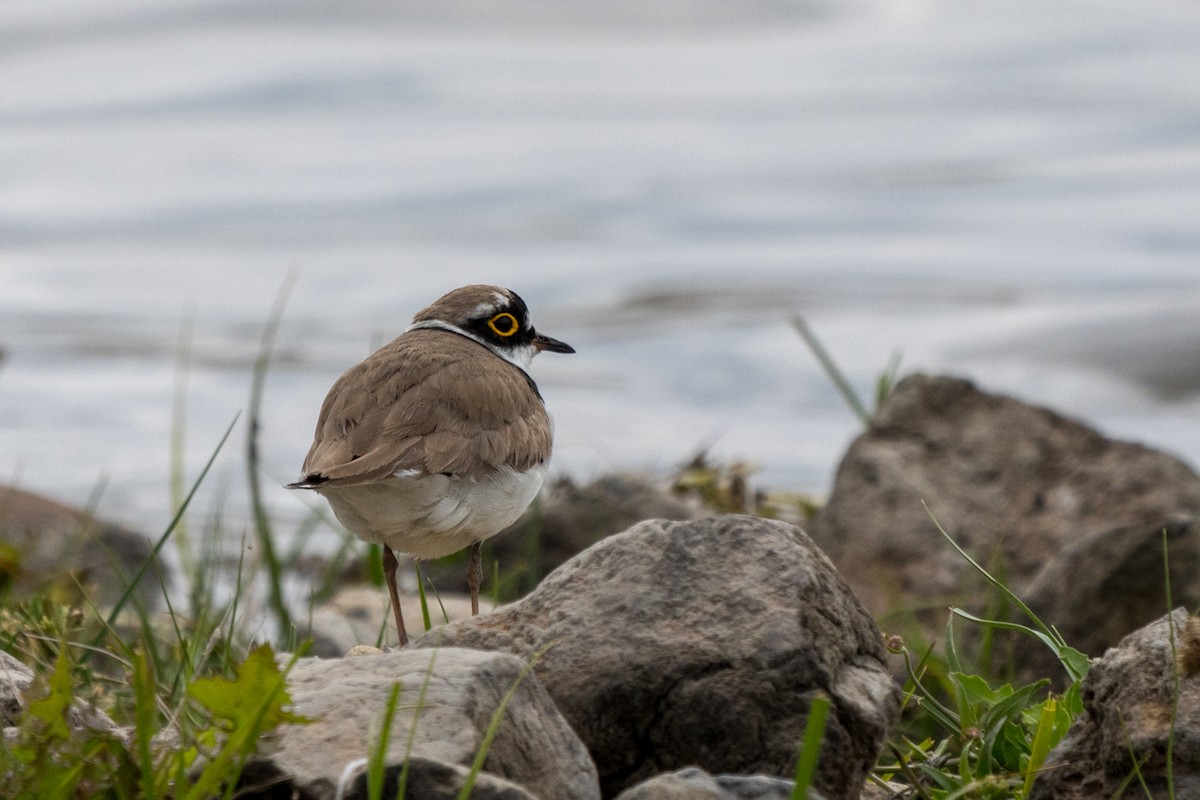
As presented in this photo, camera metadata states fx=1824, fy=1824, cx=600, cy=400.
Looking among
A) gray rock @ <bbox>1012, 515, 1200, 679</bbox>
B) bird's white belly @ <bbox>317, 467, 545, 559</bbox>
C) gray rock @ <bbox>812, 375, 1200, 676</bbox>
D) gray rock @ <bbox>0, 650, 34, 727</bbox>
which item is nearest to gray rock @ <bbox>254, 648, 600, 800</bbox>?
gray rock @ <bbox>0, 650, 34, 727</bbox>

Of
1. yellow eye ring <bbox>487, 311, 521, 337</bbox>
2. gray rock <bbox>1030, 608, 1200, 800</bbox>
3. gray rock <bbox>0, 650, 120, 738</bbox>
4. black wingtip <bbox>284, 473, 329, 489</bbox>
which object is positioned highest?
yellow eye ring <bbox>487, 311, 521, 337</bbox>

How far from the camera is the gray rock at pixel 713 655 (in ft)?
12.5

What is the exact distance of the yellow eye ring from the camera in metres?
6.47

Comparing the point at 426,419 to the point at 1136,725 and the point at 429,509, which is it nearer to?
the point at 429,509

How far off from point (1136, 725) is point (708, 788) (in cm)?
103

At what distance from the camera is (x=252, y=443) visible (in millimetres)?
7465

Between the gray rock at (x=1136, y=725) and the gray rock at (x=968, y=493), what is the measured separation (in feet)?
12.6

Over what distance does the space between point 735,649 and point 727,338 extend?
14.7 m

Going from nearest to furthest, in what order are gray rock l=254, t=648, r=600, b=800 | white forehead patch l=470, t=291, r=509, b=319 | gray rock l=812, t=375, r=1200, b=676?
gray rock l=254, t=648, r=600, b=800 → white forehead patch l=470, t=291, r=509, b=319 → gray rock l=812, t=375, r=1200, b=676

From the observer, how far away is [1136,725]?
3748 mm

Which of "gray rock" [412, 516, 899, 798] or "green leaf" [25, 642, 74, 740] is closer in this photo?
"green leaf" [25, 642, 74, 740]

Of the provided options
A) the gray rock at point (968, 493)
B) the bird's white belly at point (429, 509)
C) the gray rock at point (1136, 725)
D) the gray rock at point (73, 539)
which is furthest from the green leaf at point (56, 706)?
the gray rock at point (73, 539)

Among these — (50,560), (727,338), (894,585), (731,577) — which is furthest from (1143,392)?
(731,577)

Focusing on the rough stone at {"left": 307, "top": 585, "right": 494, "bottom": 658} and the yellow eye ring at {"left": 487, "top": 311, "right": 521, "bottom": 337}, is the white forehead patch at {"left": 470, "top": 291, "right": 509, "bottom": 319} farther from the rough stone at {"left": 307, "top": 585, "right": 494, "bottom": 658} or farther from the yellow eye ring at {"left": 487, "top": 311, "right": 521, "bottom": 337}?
the rough stone at {"left": 307, "top": 585, "right": 494, "bottom": 658}
